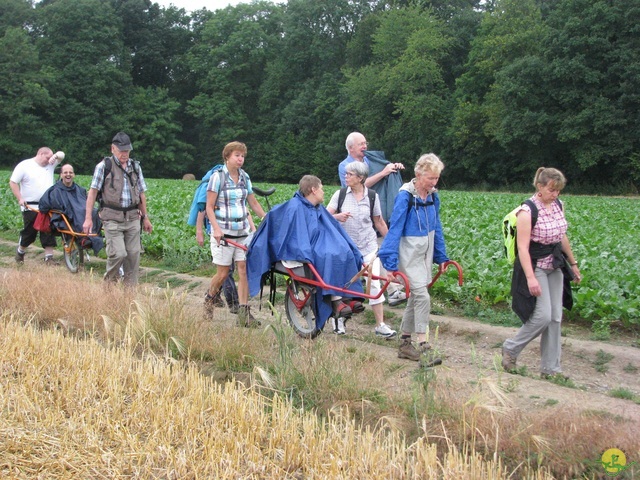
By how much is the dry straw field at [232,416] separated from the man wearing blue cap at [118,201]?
2596 millimetres

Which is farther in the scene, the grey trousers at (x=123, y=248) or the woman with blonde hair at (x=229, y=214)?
the grey trousers at (x=123, y=248)

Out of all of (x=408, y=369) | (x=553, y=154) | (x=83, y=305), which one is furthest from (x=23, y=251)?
(x=553, y=154)

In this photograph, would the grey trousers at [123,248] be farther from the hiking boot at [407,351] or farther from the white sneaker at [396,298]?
the hiking boot at [407,351]

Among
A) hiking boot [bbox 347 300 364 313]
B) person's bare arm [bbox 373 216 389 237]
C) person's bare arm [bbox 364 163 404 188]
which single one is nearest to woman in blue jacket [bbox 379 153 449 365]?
hiking boot [bbox 347 300 364 313]

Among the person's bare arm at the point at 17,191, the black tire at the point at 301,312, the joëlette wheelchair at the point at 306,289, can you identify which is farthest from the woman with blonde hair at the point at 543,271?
the person's bare arm at the point at 17,191

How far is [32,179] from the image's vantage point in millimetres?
12320

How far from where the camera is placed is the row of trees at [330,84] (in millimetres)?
42281

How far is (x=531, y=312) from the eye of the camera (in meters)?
Answer: 6.31

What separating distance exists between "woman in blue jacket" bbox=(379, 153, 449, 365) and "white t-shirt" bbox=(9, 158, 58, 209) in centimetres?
777

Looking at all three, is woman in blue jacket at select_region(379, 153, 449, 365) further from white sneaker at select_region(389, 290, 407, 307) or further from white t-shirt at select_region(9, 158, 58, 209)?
→ white t-shirt at select_region(9, 158, 58, 209)

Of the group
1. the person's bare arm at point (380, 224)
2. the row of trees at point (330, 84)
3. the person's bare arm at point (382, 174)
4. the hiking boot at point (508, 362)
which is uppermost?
the row of trees at point (330, 84)

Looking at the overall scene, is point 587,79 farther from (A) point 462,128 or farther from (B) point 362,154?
(B) point 362,154

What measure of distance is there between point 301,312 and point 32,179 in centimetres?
684

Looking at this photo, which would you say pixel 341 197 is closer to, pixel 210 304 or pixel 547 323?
pixel 210 304
